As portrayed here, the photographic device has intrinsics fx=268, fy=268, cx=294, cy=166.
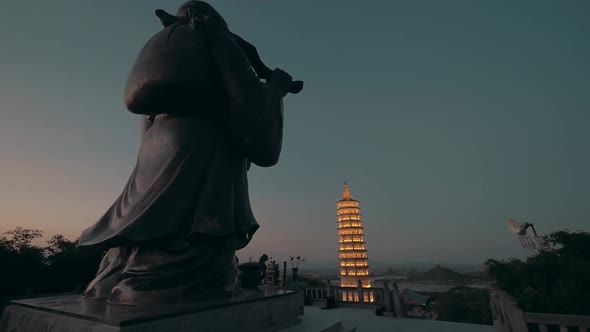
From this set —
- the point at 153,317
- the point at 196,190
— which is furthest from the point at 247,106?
the point at 153,317

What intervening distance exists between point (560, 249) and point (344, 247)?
36.8m

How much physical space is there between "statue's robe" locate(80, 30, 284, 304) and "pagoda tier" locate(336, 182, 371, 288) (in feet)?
141

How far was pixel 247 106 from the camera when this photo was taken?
410cm

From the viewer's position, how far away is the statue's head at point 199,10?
4.68 meters

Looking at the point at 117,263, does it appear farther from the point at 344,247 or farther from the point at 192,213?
the point at 344,247

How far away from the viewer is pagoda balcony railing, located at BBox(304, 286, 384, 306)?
39.6 ft

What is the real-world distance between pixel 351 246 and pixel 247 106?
44.0 m

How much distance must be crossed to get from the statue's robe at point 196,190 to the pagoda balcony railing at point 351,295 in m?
9.93

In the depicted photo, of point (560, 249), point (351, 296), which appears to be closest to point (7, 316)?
point (351, 296)

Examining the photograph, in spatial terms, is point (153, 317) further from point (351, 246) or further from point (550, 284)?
point (351, 246)

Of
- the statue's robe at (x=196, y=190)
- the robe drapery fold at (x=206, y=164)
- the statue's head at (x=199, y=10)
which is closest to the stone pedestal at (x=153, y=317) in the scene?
the statue's robe at (x=196, y=190)

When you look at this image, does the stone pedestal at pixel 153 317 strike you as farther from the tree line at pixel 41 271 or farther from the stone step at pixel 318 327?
the tree line at pixel 41 271

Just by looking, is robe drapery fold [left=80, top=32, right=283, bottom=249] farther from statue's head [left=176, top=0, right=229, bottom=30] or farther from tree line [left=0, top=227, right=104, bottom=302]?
tree line [left=0, top=227, right=104, bottom=302]

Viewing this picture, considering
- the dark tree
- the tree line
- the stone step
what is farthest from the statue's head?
the tree line
